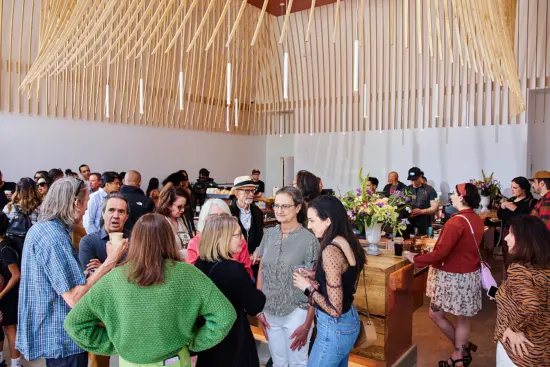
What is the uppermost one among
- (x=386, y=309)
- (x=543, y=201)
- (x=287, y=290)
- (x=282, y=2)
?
(x=282, y=2)

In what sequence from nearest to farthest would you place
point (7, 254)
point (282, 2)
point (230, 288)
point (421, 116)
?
point (230, 288) → point (7, 254) → point (421, 116) → point (282, 2)

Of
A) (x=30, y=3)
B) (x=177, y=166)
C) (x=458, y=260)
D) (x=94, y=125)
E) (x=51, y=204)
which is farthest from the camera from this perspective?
(x=177, y=166)

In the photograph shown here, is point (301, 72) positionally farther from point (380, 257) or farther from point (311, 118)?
point (380, 257)

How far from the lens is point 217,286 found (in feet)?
6.81

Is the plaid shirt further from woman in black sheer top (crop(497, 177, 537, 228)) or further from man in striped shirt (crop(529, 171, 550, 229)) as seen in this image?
woman in black sheer top (crop(497, 177, 537, 228))

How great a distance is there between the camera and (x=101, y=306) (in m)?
1.70

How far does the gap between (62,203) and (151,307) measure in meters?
0.92

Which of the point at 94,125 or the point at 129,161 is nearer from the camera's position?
the point at 94,125

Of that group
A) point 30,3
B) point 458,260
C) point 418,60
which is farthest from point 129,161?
point 458,260

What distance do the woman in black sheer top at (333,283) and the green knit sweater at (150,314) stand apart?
2.11 ft

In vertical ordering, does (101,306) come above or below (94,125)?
below

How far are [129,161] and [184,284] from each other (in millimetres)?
7965

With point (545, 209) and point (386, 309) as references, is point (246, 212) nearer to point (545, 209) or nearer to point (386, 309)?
point (386, 309)

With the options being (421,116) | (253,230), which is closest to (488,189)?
(421,116)
